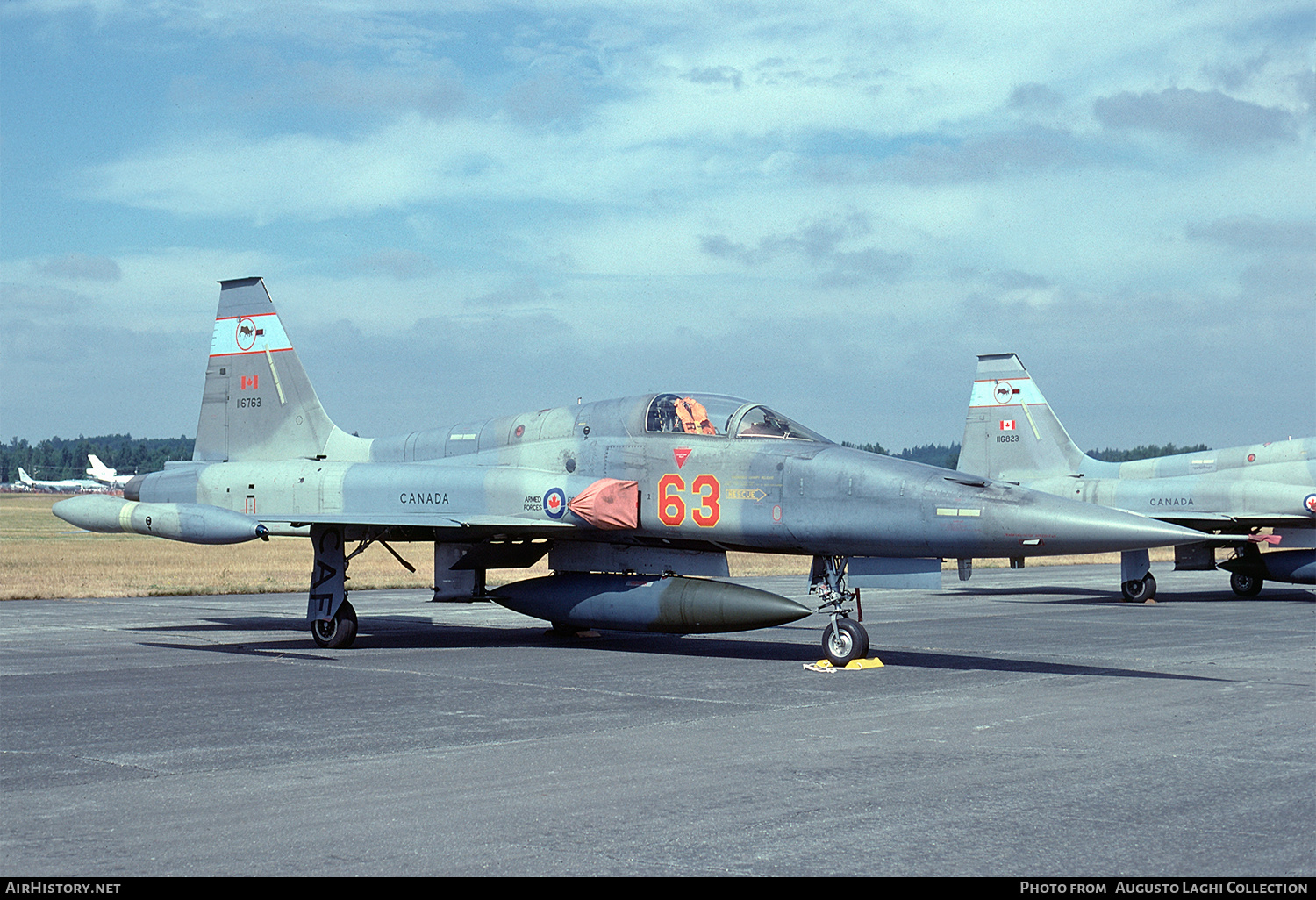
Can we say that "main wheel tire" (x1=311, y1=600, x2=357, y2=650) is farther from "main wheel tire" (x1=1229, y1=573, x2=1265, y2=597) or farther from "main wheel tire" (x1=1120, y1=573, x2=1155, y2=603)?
"main wheel tire" (x1=1229, y1=573, x2=1265, y2=597)

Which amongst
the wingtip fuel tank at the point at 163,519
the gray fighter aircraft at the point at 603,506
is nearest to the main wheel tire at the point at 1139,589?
the gray fighter aircraft at the point at 603,506

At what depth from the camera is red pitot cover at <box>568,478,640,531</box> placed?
45.0ft

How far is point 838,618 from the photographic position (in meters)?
12.7

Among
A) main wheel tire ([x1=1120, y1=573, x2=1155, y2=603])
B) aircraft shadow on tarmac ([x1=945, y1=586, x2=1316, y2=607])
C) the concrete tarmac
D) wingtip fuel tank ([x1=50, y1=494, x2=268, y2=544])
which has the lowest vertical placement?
the concrete tarmac

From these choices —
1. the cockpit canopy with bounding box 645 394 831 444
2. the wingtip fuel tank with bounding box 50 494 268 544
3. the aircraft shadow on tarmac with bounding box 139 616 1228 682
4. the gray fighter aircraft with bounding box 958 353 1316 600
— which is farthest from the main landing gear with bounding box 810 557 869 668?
the gray fighter aircraft with bounding box 958 353 1316 600

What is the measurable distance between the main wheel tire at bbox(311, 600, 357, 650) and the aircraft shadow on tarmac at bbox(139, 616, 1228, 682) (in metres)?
0.17

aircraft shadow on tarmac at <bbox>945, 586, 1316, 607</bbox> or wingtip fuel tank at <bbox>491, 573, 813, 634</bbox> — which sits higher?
wingtip fuel tank at <bbox>491, 573, 813, 634</bbox>

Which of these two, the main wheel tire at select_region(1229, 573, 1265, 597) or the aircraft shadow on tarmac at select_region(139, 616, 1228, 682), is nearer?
the aircraft shadow on tarmac at select_region(139, 616, 1228, 682)

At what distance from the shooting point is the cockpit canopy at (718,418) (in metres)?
13.5

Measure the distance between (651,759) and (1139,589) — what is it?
19.8 meters

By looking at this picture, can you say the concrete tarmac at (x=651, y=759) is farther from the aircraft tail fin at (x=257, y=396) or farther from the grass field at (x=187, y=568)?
the grass field at (x=187, y=568)
